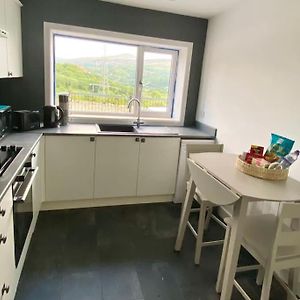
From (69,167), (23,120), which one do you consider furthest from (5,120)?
(69,167)

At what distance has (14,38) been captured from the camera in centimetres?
245

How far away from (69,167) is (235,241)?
6.01 ft

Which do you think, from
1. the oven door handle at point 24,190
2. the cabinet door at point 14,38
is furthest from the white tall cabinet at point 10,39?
the oven door handle at point 24,190

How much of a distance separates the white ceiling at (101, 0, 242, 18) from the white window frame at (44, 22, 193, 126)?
33 centimetres

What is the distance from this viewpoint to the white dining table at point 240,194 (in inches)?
59.8

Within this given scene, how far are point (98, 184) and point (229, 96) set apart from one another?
175 cm

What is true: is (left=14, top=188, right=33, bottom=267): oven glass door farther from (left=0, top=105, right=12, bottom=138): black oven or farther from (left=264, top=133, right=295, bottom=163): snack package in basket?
(left=264, top=133, right=295, bottom=163): snack package in basket

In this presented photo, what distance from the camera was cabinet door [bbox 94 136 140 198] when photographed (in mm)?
2791

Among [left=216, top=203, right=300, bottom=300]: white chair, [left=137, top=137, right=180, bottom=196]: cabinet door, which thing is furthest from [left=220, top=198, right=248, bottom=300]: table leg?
[left=137, top=137, right=180, bottom=196]: cabinet door

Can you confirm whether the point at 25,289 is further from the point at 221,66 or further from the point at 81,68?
the point at 221,66

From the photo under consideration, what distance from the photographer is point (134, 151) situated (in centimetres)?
289

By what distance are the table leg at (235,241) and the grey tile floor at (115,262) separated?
27 cm

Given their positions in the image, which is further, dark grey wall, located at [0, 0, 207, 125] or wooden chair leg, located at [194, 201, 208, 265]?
dark grey wall, located at [0, 0, 207, 125]

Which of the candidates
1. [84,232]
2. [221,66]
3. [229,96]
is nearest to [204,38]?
[221,66]
